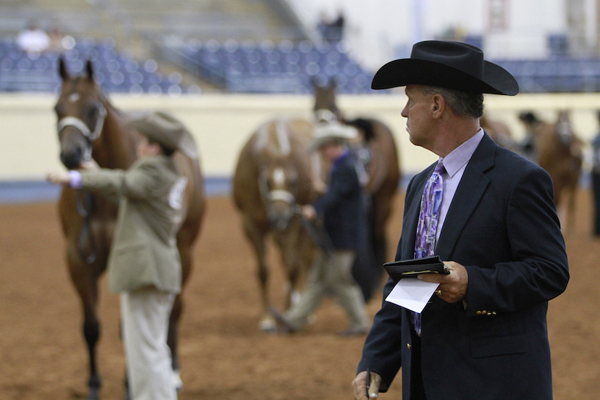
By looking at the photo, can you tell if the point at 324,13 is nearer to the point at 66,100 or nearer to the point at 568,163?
the point at 568,163

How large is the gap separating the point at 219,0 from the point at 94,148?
23.2 meters

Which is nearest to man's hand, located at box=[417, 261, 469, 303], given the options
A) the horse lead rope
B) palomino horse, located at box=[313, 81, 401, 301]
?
the horse lead rope

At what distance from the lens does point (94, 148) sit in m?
5.11

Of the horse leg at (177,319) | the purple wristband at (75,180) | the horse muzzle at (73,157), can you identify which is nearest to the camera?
Answer: the purple wristband at (75,180)

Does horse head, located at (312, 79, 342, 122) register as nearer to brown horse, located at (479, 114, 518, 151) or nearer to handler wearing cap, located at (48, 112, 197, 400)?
brown horse, located at (479, 114, 518, 151)

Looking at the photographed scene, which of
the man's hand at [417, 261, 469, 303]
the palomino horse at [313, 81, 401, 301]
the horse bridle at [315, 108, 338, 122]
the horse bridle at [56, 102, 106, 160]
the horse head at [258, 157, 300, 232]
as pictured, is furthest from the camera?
the palomino horse at [313, 81, 401, 301]

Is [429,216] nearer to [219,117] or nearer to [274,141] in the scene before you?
[274,141]

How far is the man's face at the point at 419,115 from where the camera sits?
231 centimetres

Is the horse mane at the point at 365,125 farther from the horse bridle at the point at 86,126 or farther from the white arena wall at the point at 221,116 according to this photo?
the white arena wall at the point at 221,116

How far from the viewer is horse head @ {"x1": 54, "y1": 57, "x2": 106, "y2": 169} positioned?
15.3ft

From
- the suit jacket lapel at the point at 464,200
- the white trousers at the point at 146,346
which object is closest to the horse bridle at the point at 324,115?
the white trousers at the point at 146,346

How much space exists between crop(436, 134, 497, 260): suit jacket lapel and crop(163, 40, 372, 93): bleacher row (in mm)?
18413

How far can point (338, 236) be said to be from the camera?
6.89 m

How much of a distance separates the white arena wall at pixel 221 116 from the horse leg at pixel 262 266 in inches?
432
